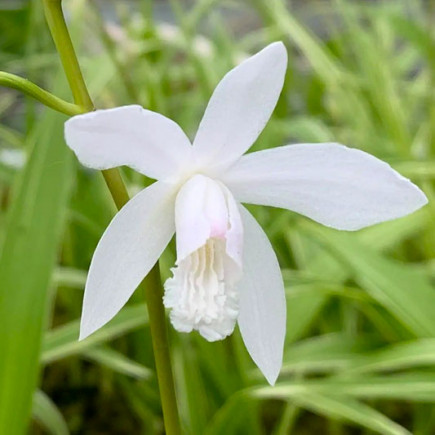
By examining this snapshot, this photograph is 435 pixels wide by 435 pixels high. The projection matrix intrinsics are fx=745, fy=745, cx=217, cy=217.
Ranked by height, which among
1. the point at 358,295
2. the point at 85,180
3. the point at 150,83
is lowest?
the point at 358,295

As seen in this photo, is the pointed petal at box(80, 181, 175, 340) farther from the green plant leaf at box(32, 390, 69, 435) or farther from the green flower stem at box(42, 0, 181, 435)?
the green plant leaf at box(32, 390, 69, 435)

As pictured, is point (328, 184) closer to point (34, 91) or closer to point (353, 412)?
point (34, 91)

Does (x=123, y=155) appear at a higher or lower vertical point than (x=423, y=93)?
lower

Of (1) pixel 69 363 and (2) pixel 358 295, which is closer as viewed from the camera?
(2) pixel 358 295

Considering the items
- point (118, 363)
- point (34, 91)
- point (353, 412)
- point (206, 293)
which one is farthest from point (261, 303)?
point (118, 363)

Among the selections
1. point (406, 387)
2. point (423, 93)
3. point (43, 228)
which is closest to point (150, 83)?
point (43, 228)

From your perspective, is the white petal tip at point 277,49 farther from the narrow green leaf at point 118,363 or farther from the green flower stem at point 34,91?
the narrow green leaf at point 118,363

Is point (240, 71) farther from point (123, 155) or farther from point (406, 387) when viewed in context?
point (406, 387)
